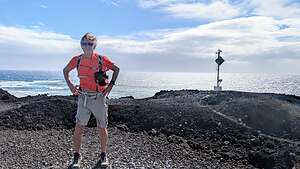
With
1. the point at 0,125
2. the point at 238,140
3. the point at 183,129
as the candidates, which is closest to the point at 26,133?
the point at 0,125

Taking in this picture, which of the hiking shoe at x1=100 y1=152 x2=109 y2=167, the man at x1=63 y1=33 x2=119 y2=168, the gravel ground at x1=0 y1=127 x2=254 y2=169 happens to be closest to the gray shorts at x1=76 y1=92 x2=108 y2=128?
the man at x1=63 y1=33 x2=119 y2=168

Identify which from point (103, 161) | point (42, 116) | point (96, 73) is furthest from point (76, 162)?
point (42, 116)

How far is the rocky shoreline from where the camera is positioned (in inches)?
312

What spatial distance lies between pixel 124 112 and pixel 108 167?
5.21 meters

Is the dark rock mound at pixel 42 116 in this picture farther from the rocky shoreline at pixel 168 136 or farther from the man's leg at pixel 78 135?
the man's leg at pixel 78 135

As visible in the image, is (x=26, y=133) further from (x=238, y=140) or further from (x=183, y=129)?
(x=238, y=140)

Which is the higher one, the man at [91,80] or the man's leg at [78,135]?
the man at [91,80]

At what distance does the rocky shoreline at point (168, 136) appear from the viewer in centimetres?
791

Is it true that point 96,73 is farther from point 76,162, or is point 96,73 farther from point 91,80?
point 76,162

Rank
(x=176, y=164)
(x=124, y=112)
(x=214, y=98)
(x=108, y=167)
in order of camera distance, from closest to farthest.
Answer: (x=108, y=167) < (x=176, y=164) < (x=124, y=112) < (x=214, y=98)

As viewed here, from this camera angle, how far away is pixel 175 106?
12719 millimetres

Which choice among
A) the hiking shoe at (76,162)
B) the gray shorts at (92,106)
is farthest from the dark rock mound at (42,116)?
the gray shorts at (92,106)

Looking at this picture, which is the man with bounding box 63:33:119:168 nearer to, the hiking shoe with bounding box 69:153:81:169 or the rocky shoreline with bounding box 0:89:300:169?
the hiking shoe with bounding box 69:153:81:169

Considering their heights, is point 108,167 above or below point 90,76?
below
